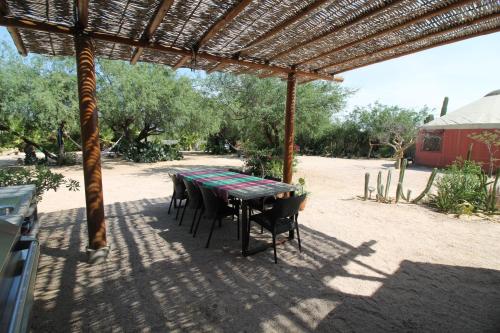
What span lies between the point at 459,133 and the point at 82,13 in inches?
612

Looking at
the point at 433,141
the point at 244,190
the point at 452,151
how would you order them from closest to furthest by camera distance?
the point at 244,190 → the point at 452,151 → the point at 433,141

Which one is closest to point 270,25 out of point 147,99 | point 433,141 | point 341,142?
point 147,99

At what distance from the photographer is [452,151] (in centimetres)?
1273

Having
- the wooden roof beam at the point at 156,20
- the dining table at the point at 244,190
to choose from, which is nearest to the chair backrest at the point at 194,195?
the dining table at the point at 244,190

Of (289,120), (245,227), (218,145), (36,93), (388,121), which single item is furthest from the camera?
(218,145)

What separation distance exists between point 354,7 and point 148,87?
1051 cm

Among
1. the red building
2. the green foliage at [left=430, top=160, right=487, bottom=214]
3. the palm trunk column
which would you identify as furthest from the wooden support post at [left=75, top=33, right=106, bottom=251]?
the red building

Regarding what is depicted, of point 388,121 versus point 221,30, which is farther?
point 388,121

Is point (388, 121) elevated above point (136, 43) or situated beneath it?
elevated above

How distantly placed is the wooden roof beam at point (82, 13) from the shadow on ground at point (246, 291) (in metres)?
2.56

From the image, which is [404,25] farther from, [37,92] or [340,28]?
[37,92]

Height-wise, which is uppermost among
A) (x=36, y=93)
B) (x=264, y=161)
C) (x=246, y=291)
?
(x=36, y=93)

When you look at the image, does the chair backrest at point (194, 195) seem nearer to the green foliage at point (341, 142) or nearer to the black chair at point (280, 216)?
the black chair at point (280, 216)

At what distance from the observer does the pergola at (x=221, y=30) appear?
229 centimetres
